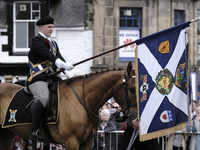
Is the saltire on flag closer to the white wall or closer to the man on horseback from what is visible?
the man on horseback

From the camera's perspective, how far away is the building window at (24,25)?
57.4ft

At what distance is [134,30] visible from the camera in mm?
17516

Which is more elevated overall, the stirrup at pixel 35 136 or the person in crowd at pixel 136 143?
the stirrup at pixel 35 136

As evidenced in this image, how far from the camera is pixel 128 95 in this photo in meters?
6.32

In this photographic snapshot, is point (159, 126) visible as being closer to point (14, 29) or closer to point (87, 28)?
point (87, 28)

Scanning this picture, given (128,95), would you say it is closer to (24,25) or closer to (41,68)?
(41,68)

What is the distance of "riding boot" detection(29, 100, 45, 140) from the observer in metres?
6.36

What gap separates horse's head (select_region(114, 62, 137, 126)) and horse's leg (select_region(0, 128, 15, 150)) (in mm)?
2404

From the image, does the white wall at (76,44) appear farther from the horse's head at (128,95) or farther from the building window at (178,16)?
the horse's head at (128,95)

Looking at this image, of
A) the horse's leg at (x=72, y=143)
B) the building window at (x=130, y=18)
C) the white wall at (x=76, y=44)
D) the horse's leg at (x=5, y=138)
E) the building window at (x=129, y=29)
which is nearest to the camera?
the horse's leg at (x=72, y=143)

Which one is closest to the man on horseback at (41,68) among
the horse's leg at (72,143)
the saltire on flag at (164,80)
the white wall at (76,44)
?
the horse's leg at (72,143)

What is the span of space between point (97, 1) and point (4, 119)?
11.1 m

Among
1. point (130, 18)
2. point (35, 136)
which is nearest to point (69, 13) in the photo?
point (130, 18)

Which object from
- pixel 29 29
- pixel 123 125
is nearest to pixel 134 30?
pixel 29 29
